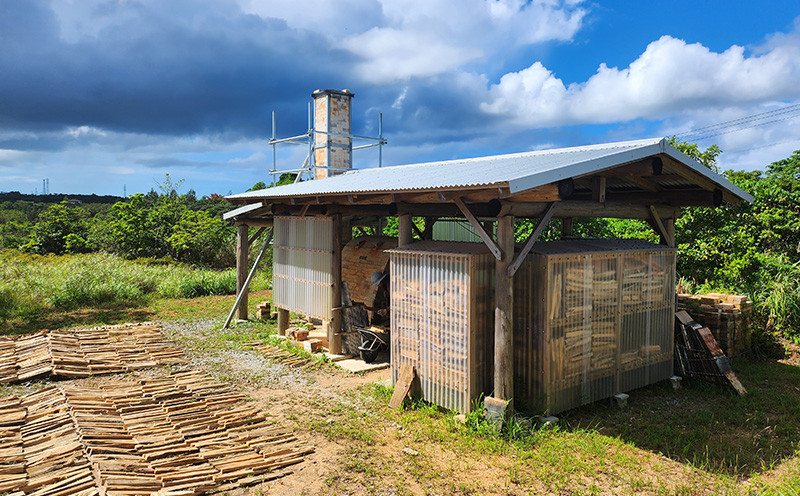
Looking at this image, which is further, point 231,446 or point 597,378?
point 597,378

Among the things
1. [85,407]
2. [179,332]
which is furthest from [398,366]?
[179,332]

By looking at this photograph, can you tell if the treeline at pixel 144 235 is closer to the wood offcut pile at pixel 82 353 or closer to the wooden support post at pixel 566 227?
the wood offcut pile at pixel 82 353

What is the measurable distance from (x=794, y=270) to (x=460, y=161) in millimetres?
7291

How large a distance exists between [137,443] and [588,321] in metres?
5.85

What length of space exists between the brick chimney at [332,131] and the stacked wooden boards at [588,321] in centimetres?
1259

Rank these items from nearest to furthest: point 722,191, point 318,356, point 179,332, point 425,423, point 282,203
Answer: point 425,423, point 722,191, point 318,356, point 282,203, point 179,332

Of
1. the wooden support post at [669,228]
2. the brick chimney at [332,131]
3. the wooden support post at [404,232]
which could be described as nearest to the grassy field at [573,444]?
the wooden support post at [404,232]

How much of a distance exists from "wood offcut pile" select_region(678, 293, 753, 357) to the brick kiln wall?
567 centimetres

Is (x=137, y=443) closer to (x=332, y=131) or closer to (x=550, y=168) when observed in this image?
(x=550, y=168)

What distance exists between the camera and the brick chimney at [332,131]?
19.2 meters

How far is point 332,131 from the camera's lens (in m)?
19.3

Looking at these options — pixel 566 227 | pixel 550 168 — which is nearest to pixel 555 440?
pixel 550 168

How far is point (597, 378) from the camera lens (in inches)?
290

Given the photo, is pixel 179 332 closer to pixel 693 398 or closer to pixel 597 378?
pixel 597 378
